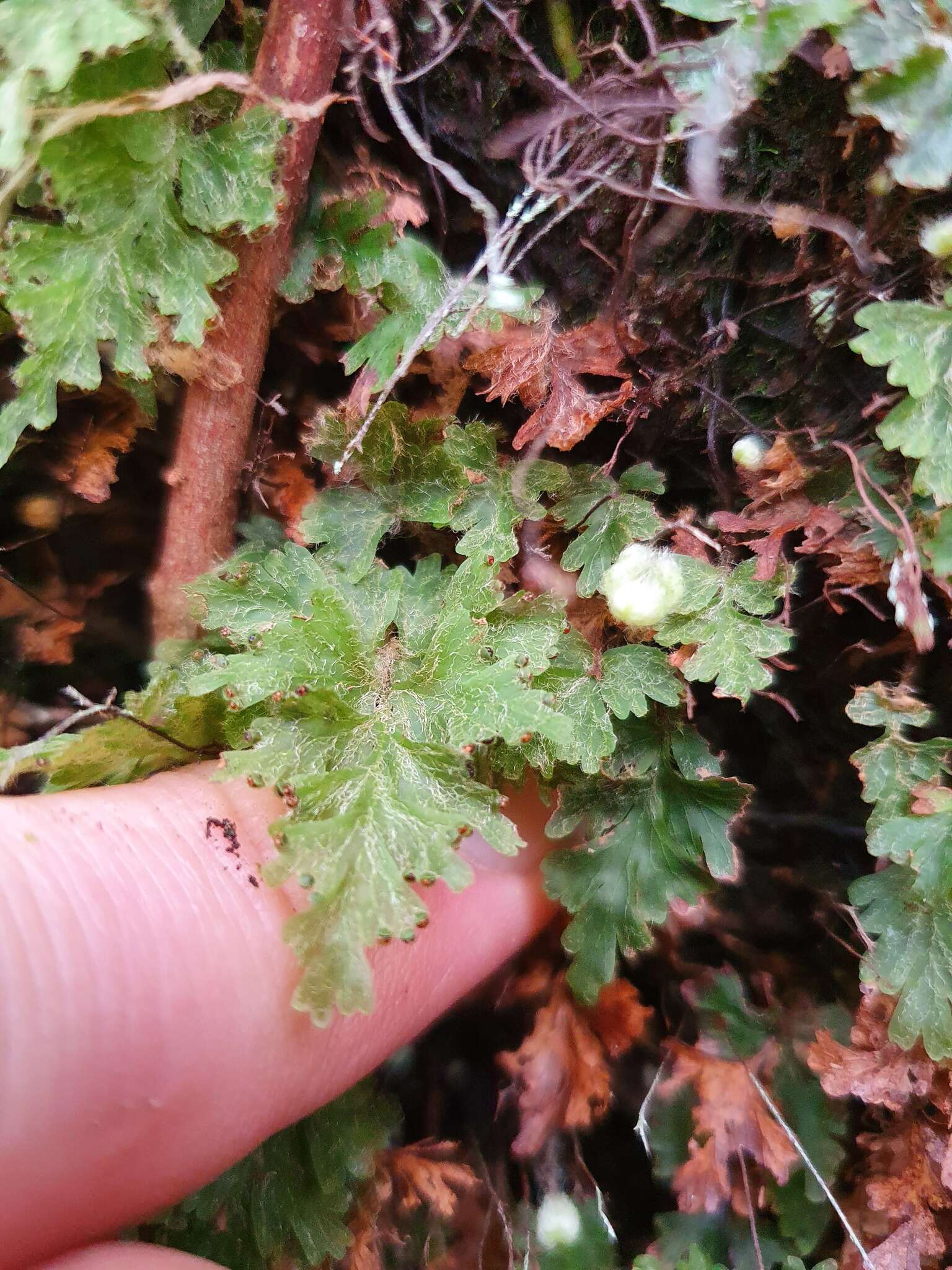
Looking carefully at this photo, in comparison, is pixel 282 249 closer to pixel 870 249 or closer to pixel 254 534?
pixel 254 534

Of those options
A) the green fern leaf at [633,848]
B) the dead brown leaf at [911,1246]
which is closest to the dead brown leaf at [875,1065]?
the dead brown leaf at [911,1246]

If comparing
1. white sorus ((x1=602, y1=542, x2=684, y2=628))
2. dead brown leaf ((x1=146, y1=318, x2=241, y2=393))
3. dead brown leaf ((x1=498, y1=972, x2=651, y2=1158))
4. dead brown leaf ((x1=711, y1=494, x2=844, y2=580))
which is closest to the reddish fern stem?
dead brown leaf ((x1=146, y1=318, x2=241, y2=393))

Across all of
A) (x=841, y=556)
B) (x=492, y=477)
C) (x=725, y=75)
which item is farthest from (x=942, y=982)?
(x=725, y=75)

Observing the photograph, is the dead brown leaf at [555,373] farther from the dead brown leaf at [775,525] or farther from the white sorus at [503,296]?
the dead brown leaf at [775,525]

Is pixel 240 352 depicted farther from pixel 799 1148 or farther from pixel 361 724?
pixel 799 1148

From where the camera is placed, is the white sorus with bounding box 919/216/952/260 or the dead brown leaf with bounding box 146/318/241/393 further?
the dead brown leaf with bounding box 146/318/241/393

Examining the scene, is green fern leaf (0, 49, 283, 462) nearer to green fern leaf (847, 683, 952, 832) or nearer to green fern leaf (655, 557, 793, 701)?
green fern leaf (655, 557, 793, 701)

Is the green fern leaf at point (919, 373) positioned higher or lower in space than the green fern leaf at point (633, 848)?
higher
